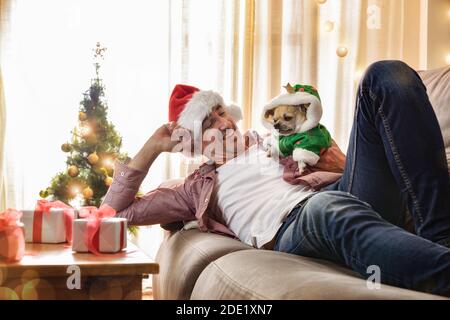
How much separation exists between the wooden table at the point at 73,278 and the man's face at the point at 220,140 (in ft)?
2.67

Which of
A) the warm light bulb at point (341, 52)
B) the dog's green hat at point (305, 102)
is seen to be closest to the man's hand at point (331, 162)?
the dog's green hat at point (305, 102)

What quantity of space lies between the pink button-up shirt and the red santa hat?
19 centimetres

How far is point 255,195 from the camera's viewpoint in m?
1.75

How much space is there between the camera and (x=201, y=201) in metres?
1.83

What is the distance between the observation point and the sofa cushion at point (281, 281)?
901 mm

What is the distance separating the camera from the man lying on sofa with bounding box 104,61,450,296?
112 centimetres

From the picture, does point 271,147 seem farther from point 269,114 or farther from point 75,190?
point 75,190

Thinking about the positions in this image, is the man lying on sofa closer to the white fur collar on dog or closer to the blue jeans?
the blue jeans

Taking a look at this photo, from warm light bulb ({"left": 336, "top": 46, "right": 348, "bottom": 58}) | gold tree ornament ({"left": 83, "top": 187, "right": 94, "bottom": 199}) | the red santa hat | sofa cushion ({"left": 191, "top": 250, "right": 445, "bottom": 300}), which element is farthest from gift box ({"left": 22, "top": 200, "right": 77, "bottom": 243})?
warm light bulb ({"left": 336, "top": 46, "right": 348, "bottom": 58})

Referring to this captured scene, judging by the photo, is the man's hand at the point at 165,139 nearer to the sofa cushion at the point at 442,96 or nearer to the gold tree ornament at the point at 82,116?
the gold tree ornament at the point at 82,116
